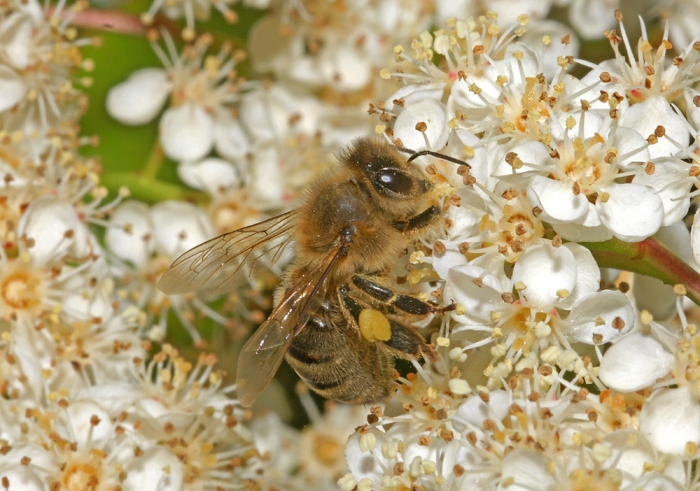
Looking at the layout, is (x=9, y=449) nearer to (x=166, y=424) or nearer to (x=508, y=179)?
(x=166, y=424)

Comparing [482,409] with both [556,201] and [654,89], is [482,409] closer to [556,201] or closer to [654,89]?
[556,201]

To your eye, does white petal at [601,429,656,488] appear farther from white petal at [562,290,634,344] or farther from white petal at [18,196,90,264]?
white petal at [18,196,90,264]

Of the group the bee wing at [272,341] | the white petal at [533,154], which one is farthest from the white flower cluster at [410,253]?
the bee wing at [272,341]

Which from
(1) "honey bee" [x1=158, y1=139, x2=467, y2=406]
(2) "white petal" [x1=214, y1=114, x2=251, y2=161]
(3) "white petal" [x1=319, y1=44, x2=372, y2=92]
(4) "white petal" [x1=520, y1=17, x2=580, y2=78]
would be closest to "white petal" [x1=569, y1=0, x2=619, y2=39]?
(4) "white petal" [x1=520, y1=17, x2=580, y2=78]

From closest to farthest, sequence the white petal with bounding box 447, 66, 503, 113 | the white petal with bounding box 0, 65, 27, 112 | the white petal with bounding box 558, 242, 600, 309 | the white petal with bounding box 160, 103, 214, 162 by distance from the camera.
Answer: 1. the white petal with bounding box 558, 242, 600, 309
2. the white petal with bounding box 447, 66, 503, 113
3. the white petal with bounding box 0, 65, 27, 112
4. the white petal with bounding box 160, 103, 214, 162

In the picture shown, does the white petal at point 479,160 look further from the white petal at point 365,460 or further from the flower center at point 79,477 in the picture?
the flower center at point 79,477

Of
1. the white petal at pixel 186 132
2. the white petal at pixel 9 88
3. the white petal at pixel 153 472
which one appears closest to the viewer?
the white petal at pixel 153 472

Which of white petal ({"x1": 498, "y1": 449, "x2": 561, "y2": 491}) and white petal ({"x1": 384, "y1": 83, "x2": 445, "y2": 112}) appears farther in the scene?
white petal ({"x1": 384, "y1": 83, "x2": 445, "y2": 112})

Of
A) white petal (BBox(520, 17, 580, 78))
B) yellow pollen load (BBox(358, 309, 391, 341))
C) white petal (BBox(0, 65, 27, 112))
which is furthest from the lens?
white petal (BBox(0, 65, 27, 112))
